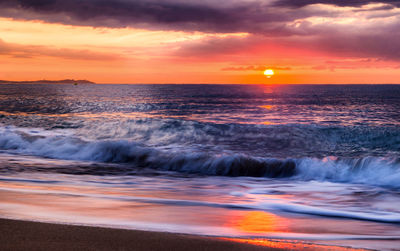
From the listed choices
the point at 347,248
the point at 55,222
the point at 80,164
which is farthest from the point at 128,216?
the point at 80,164

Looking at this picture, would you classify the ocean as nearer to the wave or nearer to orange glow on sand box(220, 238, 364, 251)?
the wave

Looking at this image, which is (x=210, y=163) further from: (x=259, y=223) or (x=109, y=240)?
(x=109, y=240)

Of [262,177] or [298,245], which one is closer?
[298,245]

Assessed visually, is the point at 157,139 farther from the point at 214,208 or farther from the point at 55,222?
the point at 55,222

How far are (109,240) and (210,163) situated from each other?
25.7 ft

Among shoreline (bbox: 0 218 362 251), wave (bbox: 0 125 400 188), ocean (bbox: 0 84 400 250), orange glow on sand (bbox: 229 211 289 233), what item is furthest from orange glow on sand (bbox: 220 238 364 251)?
wave (bbox: 0 125 400 188)

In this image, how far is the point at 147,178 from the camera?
28.5 feet

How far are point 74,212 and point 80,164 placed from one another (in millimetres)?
6395

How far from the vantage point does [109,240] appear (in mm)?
3154

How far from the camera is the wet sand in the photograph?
117 inches

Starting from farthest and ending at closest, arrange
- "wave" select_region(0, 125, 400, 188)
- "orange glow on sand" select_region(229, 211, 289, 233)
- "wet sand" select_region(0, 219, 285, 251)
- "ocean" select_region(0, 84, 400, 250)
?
1. "wave" select_region(0, 125, 400, 188)
2. "ocean" select_region(0, 84, 400, 250)
3. "orange glow on sand" select_region(229, 211, 289, 233)
4. "wet sand" select_region(0, 219, 285, 251)

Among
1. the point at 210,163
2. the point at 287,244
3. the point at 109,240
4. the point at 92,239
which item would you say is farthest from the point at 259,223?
the point at 210,163

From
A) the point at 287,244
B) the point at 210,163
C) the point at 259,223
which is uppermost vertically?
the point at 287,244

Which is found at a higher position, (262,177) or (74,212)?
(74,212)
